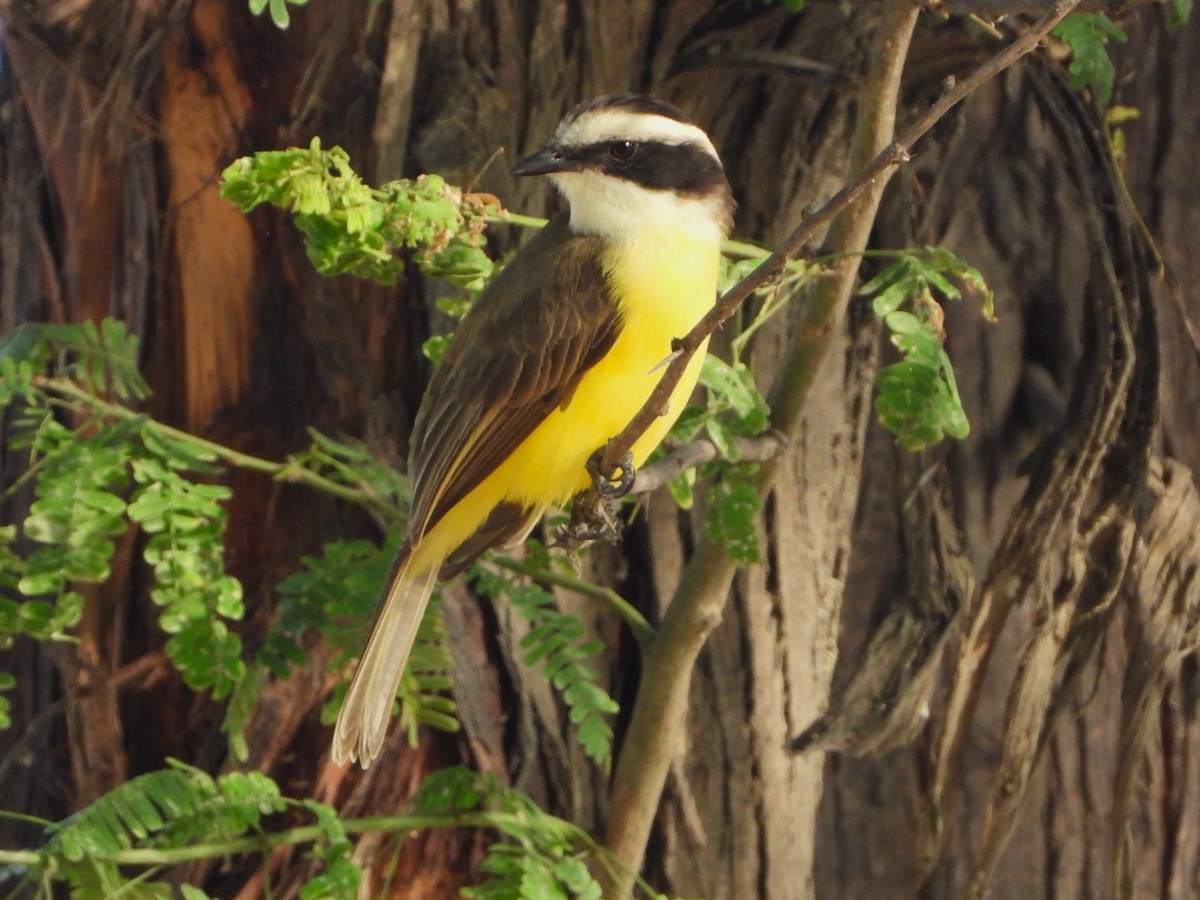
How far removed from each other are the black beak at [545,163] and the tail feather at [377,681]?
2.33ft

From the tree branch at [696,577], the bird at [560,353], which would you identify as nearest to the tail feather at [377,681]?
the bird at [560,353]

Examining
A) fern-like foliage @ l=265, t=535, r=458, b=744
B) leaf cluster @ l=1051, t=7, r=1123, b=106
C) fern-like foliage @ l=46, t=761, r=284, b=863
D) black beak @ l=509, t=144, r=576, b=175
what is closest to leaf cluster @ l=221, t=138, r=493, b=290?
black beak @ l=509, t=144, r=576, b=175

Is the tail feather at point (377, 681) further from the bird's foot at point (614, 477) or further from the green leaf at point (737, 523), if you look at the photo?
the green leaf at point (737, 523)

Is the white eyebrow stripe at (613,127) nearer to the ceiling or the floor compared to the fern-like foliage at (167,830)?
nearer to the ceiling

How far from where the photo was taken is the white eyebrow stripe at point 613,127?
260cm

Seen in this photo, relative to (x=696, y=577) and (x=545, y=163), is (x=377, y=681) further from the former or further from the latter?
(x=545, y=163)

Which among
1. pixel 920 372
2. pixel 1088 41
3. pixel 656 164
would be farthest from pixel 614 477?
pixel 1088 41

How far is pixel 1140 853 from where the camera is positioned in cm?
346

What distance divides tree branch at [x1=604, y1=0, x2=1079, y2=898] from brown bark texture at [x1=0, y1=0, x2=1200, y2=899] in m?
0.15

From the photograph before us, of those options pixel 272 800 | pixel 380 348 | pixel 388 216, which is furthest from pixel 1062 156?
pixel 272 800

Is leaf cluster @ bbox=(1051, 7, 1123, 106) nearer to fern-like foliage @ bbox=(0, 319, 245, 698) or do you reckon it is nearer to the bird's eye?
the bird's eye

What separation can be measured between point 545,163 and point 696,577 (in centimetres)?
80

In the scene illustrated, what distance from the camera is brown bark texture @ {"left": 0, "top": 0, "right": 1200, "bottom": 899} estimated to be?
3.05 meters

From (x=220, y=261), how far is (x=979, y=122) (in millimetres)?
1779
